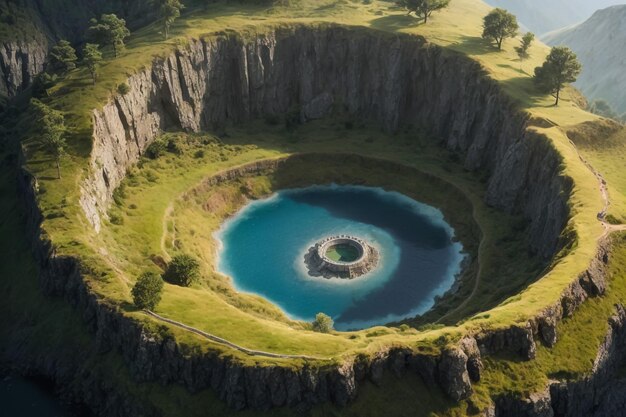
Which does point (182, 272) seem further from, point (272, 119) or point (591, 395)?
point (272, 119)

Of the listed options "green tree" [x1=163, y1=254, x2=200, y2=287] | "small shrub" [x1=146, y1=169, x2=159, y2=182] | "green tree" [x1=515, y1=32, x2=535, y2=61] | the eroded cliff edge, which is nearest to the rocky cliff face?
the eroded cliff edge

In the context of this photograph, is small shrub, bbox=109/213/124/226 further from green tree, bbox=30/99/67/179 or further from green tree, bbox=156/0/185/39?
green tree, bbox=156/0/185/39

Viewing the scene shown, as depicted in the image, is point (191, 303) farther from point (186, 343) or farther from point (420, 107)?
point (420, 107)

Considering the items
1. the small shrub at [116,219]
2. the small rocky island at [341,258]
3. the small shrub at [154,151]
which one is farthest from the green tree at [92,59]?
the small rocky island at [341,258]

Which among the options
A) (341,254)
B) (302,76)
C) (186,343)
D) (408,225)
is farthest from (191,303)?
(302,76)

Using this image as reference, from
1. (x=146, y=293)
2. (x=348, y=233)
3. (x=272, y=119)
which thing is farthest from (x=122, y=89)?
(x=146, y=293)

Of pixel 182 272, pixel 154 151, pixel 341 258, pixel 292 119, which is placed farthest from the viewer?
pixel 292 119

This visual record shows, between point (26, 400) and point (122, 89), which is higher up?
point (122, 89)

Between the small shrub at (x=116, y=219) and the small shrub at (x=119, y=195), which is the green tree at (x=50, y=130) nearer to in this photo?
the small shrub at (x=116, y=219)
